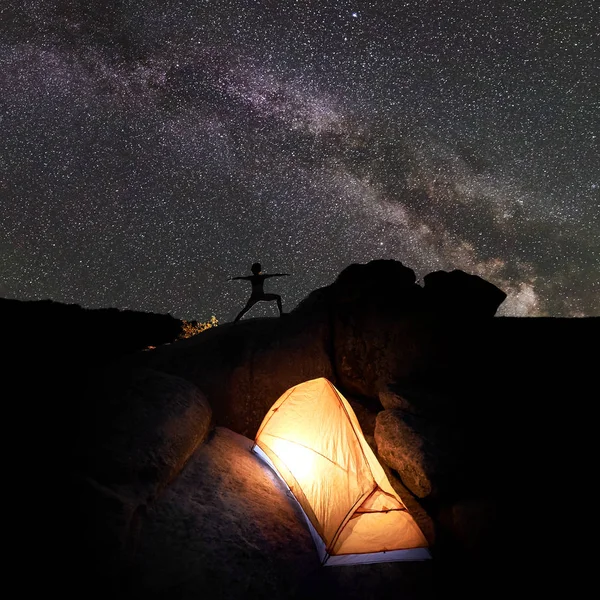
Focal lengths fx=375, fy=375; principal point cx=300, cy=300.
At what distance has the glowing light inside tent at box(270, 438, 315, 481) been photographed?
6.89 meters

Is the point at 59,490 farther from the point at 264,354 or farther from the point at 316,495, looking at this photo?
the point at 264,354

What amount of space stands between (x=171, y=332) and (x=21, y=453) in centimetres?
3732

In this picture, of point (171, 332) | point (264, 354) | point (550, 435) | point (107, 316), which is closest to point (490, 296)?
point (550, 435)

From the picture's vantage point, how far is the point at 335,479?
6.61 metres

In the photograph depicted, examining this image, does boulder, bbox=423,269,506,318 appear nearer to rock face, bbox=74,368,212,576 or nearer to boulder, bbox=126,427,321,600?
boulder, bbox=126,427,321,600

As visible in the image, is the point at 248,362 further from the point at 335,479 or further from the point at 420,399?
the point at 420,399

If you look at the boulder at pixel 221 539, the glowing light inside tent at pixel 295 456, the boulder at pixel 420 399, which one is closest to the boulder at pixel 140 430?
the boulder at pixel 221 539

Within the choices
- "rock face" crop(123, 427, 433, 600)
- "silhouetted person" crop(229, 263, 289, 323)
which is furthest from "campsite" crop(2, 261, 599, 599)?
"silhouetted person" crop(229, 263, 289, 323)

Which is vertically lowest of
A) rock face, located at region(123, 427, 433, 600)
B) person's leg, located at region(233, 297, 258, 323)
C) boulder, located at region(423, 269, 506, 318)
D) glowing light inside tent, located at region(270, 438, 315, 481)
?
rock face, located at region(123, 427, 433, 600)

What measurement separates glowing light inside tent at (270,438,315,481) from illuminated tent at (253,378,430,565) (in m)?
0.02

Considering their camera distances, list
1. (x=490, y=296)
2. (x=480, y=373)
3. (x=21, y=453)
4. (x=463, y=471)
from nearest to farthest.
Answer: (x=21, y=453) → (x=463, y=471) → (x=480, y=373) → (x=490, y=296)

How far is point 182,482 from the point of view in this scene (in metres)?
5.69

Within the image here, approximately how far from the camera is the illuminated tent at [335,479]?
5.88 meters

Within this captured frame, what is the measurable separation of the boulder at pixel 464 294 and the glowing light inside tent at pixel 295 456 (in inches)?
220
